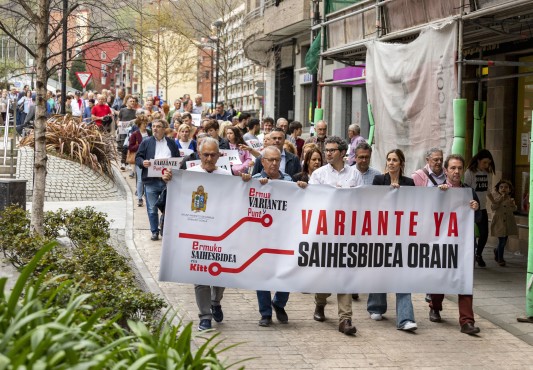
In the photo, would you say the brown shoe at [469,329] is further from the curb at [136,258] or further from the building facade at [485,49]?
the building facade at [485,49]

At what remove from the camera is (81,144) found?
23.2 meters

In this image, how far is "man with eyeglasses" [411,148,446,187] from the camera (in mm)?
10945

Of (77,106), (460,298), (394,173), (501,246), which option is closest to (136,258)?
(394,173)

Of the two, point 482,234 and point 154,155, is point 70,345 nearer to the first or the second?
point 482,234

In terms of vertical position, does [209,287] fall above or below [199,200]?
below

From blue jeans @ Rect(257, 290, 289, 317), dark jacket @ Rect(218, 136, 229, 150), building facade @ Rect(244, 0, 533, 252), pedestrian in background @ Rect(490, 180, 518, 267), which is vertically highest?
building facade @ Rect(244, 0, 533, 252)

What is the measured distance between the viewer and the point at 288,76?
1614 inches

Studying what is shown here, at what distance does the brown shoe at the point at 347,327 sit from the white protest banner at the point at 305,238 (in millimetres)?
317

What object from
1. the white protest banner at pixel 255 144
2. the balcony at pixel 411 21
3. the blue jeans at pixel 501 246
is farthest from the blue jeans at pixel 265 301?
the white protest banner at pixel 255 144

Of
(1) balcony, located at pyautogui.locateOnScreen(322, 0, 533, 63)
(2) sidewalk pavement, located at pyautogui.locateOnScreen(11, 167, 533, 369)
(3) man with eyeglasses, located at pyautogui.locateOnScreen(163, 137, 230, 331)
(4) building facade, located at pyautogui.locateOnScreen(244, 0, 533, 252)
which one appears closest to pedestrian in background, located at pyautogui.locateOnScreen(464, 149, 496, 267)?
(4) building facade, located at pyautogui.locateOnScreen(244, 0, 533, 252)

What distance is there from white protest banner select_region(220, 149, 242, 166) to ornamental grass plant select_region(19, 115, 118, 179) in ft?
29.8

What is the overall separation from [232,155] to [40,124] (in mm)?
2643

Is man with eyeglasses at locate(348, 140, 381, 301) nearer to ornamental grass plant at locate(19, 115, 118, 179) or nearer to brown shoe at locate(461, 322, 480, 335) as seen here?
brown shoe at locate(461, 322, 480, 335)

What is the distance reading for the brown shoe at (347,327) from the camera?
9.77 metres
